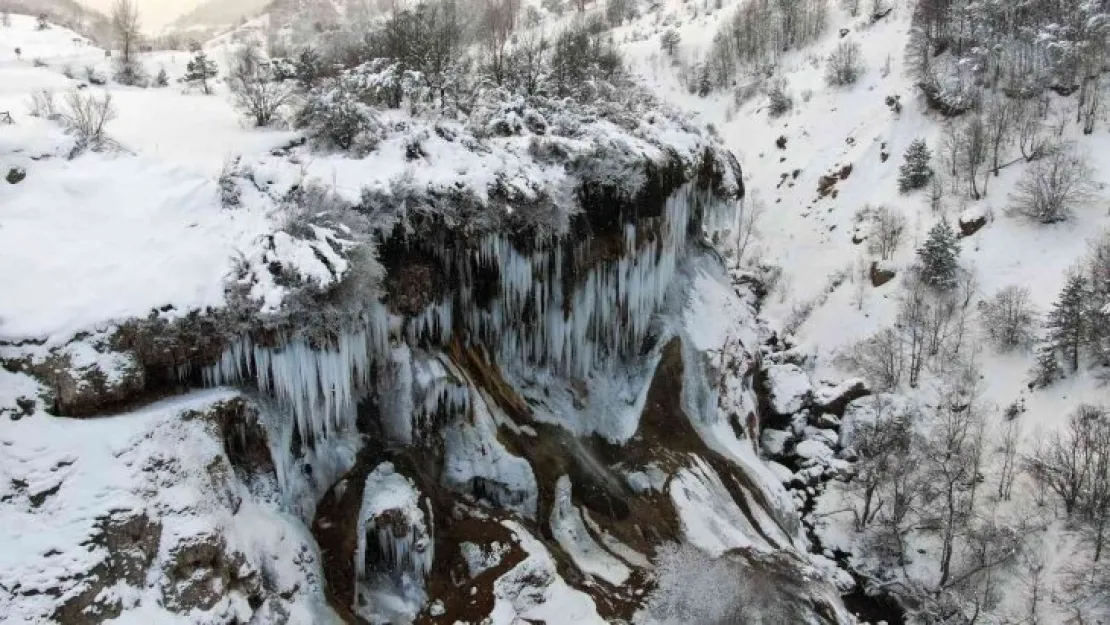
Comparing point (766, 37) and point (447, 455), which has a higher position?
point (766, 37)

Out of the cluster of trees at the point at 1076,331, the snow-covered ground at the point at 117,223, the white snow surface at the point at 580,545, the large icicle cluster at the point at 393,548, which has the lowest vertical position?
the cluster of trees at the point at 1076,331

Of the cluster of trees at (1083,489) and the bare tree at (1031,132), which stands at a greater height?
the bare tree at (1031,132)

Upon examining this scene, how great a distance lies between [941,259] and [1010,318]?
3604 mm

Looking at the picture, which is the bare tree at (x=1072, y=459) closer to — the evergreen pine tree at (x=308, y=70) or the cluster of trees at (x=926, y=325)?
the cluster of trees at (x=926, y=325)

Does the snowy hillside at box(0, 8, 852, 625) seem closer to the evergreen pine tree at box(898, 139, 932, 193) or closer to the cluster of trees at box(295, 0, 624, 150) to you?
the cluster of trees at box(295, 0, 624, 150)

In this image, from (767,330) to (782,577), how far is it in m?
17.7

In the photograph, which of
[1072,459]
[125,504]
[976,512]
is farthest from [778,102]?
[125,504]

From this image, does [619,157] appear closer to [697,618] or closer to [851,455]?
[697,618]

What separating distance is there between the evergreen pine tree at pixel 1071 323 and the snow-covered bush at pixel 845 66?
22130mm

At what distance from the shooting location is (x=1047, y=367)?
2294cm

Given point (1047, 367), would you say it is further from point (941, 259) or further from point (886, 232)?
point (886, 232)

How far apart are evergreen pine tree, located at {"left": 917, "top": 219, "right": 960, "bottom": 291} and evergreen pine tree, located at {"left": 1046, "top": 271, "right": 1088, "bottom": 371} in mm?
4381

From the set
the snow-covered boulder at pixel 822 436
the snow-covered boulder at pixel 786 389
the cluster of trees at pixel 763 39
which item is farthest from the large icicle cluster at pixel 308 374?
the cluster of trees at pixel 763 39

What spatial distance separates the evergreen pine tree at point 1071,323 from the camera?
22734 millimetres
